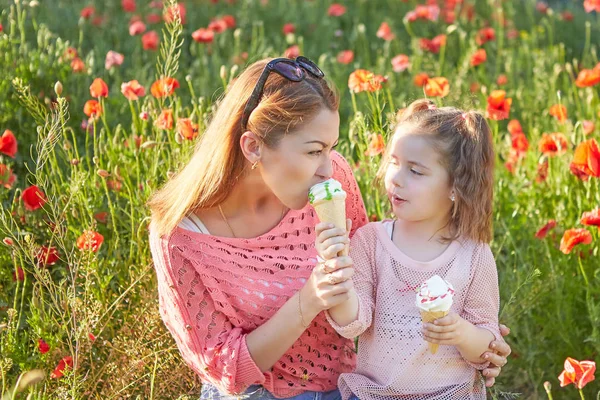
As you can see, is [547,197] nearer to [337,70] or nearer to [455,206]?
[455,206]

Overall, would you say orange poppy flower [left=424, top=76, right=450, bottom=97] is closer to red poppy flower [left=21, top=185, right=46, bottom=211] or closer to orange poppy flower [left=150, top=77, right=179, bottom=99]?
orange poppy flower [left=150, top=77, right=179, bottom=99]

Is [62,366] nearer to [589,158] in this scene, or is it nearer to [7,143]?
[7,143]

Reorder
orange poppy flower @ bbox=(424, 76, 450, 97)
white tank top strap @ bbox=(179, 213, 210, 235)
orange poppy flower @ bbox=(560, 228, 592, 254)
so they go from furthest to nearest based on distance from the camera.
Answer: orange poppy flower @ bbox=(424, 76, 450, 97)
orange poppy flower @ bbox=(560, 228, 592, 254)
white tank top strap @ bbox=(179, 213, 210, 235)

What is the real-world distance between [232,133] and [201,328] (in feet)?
1.67

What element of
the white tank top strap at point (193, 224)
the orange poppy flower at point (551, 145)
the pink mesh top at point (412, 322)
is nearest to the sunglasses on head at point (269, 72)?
the white tank top strap at point (193, 224)

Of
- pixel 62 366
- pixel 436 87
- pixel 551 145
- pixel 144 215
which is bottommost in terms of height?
pixel 62 366

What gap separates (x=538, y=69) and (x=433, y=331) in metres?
3.07

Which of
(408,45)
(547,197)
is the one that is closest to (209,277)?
(547,197)

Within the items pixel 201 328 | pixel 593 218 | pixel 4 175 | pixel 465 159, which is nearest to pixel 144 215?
pixel 4 175

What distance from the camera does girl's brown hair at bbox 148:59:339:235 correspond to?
2.37 m

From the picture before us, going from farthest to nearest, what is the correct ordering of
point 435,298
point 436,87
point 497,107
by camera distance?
point 497,107
point 436,87
point 435,298

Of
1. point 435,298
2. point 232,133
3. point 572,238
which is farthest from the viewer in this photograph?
point 572,238

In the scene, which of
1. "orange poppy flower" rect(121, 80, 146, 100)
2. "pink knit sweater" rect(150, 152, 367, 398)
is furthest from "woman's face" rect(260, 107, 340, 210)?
"orange poppy flower" rect(121, 80, 146, 100)

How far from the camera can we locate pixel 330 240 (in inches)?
86.9
